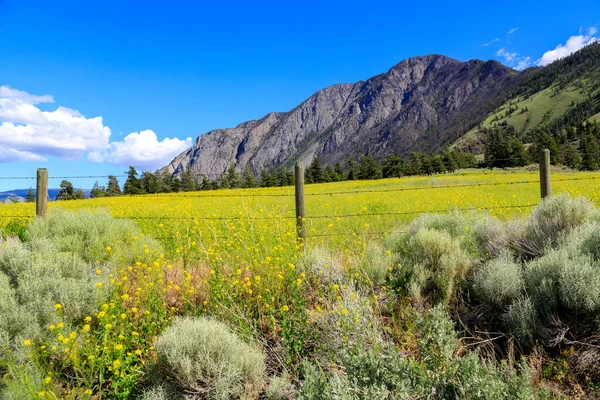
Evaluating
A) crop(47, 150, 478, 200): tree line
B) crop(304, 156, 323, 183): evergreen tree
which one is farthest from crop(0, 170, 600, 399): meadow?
crop(304, 156, 323, 183): evergreen tree

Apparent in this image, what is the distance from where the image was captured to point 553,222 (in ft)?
15.4

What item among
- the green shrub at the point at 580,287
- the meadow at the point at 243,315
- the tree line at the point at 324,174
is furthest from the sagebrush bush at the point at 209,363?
the tree line at the point at 324,174

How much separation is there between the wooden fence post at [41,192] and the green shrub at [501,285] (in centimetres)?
763

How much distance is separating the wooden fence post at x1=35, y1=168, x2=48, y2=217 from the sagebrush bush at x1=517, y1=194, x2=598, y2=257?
8.26 m

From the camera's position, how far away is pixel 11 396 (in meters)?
2.50

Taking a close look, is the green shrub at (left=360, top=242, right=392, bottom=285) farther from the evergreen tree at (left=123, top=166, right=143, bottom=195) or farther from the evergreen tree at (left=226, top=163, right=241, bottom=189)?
the evergreen tree at (left=226, top=163, right=241, bottom=189)

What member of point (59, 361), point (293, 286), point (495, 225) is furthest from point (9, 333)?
point (495, 225)

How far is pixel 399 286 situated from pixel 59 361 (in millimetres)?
3816

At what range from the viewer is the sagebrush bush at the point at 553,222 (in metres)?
4.57

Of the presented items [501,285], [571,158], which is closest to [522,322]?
[501,285]

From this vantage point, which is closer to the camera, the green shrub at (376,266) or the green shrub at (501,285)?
the green shrub at (501,285)

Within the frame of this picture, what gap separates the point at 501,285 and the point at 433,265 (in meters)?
0.94

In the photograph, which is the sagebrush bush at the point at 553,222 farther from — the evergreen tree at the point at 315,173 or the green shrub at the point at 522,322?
the evergreen tree at the point at 315,173

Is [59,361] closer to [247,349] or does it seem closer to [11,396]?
[11,396]
